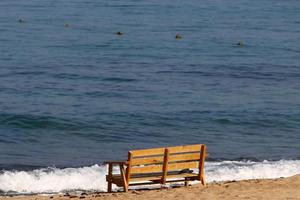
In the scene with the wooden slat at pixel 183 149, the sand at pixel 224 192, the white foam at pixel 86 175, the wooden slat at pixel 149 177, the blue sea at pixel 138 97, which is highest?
the blue sea at pixel 138 97

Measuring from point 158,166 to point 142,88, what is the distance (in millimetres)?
20638

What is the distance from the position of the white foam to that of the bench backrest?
3914mm

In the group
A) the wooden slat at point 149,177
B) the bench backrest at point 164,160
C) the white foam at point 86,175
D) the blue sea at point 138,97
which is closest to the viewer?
the bench backrest at point 164,160

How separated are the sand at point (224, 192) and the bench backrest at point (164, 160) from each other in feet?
2.01

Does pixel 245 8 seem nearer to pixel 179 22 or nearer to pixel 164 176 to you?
pixel 179 22

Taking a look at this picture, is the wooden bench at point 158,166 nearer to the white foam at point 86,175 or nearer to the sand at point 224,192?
the sand at point 224,192

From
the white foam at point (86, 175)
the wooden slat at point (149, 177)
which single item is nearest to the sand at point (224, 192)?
the wooden slat at point (149, 177)

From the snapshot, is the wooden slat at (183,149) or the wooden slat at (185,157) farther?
the wooden slat at (185,157)

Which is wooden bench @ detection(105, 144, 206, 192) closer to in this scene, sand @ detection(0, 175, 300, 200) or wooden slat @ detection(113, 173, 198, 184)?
wooden slat @ detection(113, 173, 198, 184)

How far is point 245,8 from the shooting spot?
91062 millimetres

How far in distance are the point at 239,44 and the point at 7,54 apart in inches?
665

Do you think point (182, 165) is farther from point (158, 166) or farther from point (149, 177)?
point (149, 177)

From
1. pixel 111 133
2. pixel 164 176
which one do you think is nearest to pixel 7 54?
pixel 111 133

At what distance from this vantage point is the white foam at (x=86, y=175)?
88.9 feet
